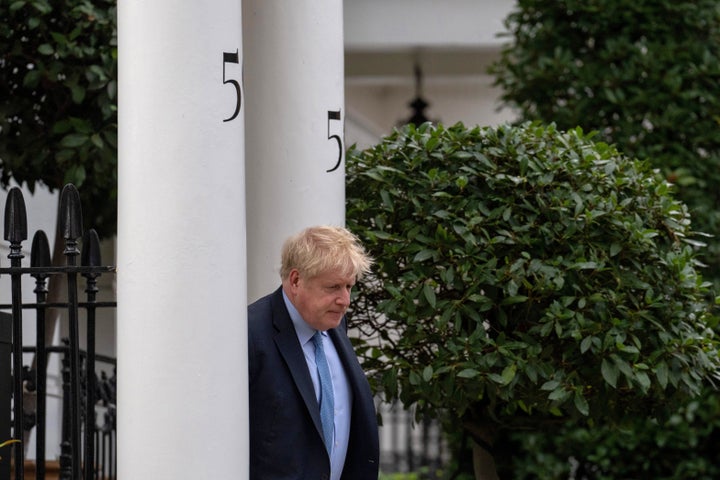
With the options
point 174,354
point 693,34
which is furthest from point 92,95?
point 693,34

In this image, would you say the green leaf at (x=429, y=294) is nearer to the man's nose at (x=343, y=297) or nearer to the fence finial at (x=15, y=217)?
the man's nose at (x=343, y=297)

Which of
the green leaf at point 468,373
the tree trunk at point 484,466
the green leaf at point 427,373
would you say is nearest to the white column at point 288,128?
the green leaf at point 427,373

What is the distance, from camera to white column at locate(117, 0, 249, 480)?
11.8 feet

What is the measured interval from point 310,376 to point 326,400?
0.10 m

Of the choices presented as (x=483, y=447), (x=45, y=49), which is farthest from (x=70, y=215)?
(x=483, y=447)

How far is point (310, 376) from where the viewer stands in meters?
3.78

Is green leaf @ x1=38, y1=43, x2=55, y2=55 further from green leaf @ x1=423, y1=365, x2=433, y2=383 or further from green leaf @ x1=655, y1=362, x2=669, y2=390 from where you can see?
green leaf @ x1=655, y1=362, x2=669, y2=390

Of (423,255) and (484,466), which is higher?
(423,255)

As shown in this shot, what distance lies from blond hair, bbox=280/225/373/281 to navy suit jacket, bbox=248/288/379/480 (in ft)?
0.63

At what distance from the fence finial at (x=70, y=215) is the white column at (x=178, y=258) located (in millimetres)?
344

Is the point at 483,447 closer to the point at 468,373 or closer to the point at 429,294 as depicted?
the point at 468,373

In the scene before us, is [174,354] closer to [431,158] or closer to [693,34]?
[431,158]

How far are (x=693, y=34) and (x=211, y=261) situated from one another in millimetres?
6013

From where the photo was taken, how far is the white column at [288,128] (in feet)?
16.1
